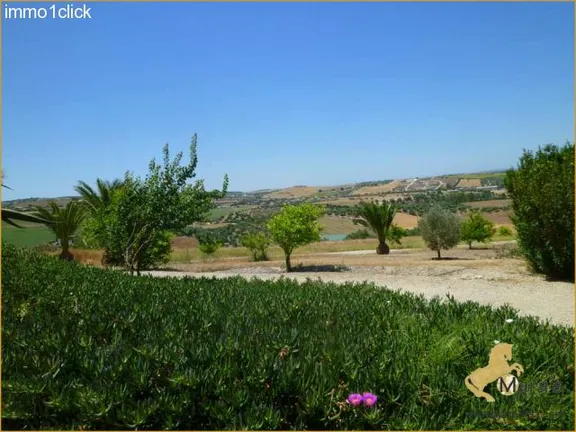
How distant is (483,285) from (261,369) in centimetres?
1131

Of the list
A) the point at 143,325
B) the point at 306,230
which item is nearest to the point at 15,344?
the point at 143,325

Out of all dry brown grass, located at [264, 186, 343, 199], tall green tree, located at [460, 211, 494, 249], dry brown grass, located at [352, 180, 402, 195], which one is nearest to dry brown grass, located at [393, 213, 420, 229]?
tall green tree, located at [460, 211, 494, 249]

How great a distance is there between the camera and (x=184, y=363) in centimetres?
348

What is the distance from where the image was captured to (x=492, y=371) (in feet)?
12.0

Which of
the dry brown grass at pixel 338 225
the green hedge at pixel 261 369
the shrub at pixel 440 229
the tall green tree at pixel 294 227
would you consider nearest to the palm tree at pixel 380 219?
the shrub at pixel 440 229

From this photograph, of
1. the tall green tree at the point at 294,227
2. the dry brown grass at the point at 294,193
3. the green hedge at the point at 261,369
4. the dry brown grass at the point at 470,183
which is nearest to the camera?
the green hedge at the point at 261,369

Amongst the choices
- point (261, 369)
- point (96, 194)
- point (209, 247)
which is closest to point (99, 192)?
point (96, 194)

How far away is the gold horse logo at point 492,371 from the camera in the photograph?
347 cm

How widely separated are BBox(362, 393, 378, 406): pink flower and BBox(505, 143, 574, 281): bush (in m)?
12.2

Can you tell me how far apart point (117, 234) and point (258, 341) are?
452 inches

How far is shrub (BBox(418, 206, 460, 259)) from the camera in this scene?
87.9 feet

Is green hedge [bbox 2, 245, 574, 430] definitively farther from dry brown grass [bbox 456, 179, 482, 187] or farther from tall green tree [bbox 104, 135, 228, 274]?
dry brown grass [bbox 456, 179, 482, 187]

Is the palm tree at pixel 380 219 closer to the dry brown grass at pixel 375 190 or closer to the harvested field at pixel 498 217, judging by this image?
the harvested field at pixel 498 217

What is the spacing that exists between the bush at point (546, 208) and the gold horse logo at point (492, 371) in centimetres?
1101
